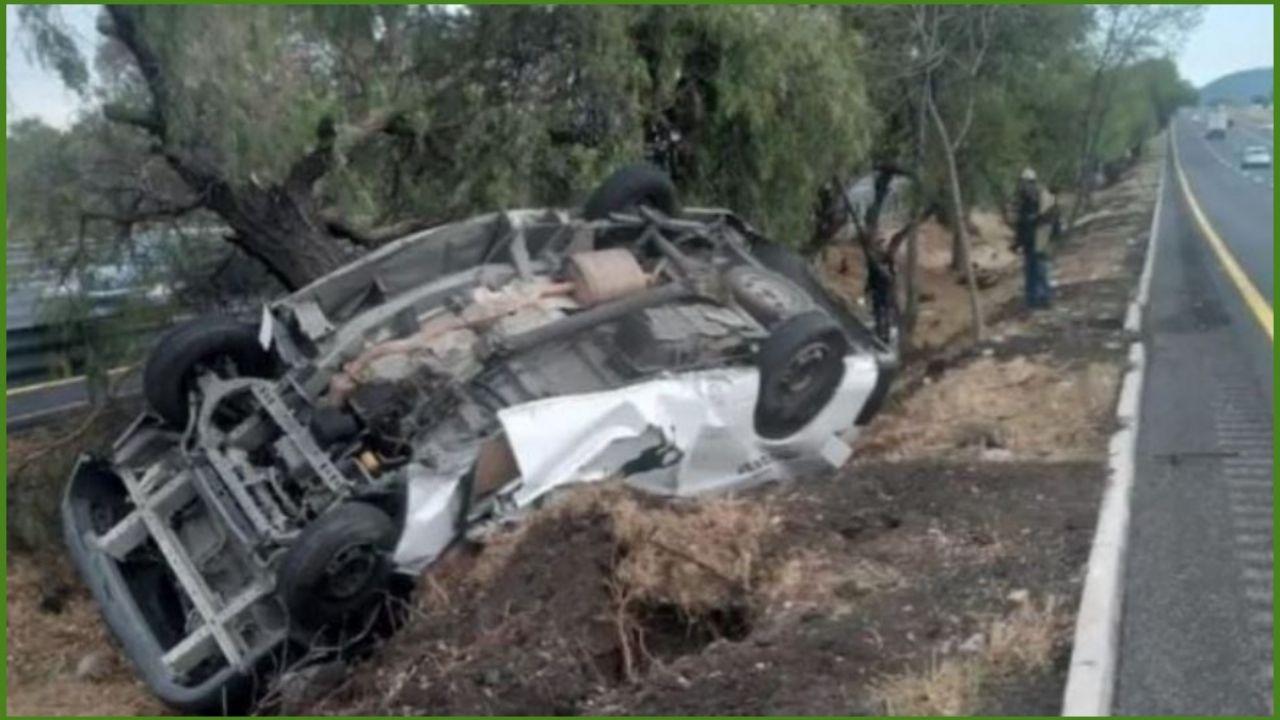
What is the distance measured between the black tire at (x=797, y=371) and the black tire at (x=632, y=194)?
6.63ft

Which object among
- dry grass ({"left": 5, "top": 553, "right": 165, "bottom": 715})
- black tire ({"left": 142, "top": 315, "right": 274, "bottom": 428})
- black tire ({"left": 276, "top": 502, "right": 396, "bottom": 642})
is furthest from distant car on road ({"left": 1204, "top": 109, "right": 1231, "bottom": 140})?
black tire ({"left": 276, "top": 502, "right": 396, "bottom": 642})

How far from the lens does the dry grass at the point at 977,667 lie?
5.11m

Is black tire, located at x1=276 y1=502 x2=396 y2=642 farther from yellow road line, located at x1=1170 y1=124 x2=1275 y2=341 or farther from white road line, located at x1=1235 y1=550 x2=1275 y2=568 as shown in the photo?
yellow road line, located at x1=1170 y1=124 x2=1275 y2=341

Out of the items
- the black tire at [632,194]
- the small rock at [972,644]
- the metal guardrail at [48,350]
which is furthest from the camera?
the metal guardrail at [48,350]

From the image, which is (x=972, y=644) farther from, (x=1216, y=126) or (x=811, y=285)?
(x=1216, y=126)

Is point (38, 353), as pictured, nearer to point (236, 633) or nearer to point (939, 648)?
point (236, 633)

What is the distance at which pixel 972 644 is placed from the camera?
→ 5.65 metres

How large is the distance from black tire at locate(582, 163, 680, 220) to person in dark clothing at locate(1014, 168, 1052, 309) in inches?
306

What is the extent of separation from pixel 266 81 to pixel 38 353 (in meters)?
7.98

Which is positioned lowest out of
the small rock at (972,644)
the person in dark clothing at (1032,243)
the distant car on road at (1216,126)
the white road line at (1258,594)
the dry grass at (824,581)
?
the distant car on road at (1216,126)

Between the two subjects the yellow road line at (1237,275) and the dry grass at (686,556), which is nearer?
the dry grass at (686,556)

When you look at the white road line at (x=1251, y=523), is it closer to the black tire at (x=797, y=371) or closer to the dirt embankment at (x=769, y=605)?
the dirt embankment at (x=769, y=605)

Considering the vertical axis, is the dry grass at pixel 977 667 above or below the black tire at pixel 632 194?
below

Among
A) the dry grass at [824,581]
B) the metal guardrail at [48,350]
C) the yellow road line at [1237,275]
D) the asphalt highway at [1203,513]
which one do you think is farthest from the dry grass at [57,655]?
the yellow road line at [1237,275]
